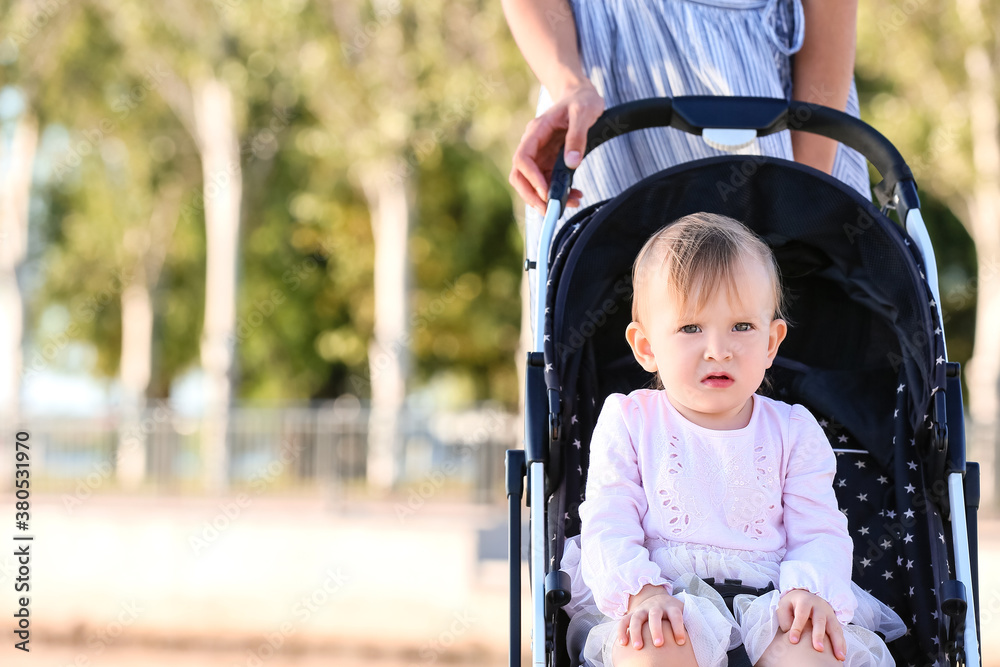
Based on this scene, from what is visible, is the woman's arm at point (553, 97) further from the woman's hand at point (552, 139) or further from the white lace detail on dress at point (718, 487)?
the white lace detail on dress at point (718, 487)

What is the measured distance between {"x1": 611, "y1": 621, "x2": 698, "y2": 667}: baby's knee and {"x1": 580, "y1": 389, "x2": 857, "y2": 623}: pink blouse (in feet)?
0.45

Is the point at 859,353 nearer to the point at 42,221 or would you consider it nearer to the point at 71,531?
the point at 71,531

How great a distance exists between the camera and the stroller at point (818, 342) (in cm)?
241

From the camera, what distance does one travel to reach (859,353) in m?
2.84

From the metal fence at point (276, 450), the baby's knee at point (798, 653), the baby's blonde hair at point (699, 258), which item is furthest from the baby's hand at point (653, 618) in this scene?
the metal fence at point (276, 450)

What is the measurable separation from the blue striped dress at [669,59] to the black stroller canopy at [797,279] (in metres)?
0.32

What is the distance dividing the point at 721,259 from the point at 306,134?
1576cm

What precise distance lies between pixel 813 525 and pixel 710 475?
228 millimetres

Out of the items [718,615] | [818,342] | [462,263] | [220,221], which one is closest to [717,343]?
[718,615]

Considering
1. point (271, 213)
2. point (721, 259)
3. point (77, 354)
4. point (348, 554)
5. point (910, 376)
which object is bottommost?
point (348, 554)

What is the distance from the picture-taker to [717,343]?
2.30m

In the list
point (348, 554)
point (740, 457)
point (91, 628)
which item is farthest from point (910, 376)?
point (91, 628)

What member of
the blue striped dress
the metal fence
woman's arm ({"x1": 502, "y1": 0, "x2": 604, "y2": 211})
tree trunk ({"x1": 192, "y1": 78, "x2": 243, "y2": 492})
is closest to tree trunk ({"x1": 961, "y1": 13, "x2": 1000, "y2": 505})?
the metal fence

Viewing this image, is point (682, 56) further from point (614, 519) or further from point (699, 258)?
point (614, 519)
